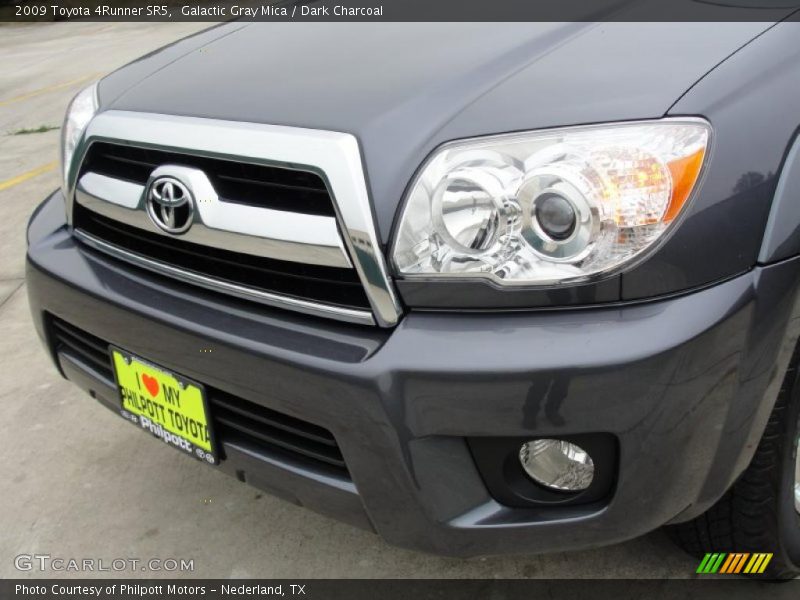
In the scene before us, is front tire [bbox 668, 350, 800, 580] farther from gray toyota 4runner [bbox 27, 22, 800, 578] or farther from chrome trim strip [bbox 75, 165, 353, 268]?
chrome trim strip [bbox 75, 165, 353, 268]

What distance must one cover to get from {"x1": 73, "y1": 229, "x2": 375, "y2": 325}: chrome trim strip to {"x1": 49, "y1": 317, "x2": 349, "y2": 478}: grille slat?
0.21 m

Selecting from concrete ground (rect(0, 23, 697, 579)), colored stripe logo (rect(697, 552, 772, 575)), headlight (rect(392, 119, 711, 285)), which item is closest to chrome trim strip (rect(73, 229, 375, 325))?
headlight (rect(392, 119, 711, 285))

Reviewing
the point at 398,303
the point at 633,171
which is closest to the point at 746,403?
the point at 633,171

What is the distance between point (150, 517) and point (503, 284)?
4.62ft

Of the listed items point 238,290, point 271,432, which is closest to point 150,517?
point 271,432

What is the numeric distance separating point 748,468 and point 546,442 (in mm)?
468

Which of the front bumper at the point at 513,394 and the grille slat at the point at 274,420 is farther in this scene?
the grille slat at the point at 274,420

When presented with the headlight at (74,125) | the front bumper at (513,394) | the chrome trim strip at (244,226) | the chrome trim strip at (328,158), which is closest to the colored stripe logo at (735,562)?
the front bumper at (513,394)

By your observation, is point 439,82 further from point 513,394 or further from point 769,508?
point 769,508

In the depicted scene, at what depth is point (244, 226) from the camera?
158cm

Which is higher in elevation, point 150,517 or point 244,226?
point 244,226

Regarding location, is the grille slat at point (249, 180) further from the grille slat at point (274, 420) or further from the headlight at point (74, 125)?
the grille slat at point (274, 420)

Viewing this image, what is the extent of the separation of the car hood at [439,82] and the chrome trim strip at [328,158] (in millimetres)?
26

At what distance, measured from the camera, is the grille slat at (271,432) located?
5.23 ft
